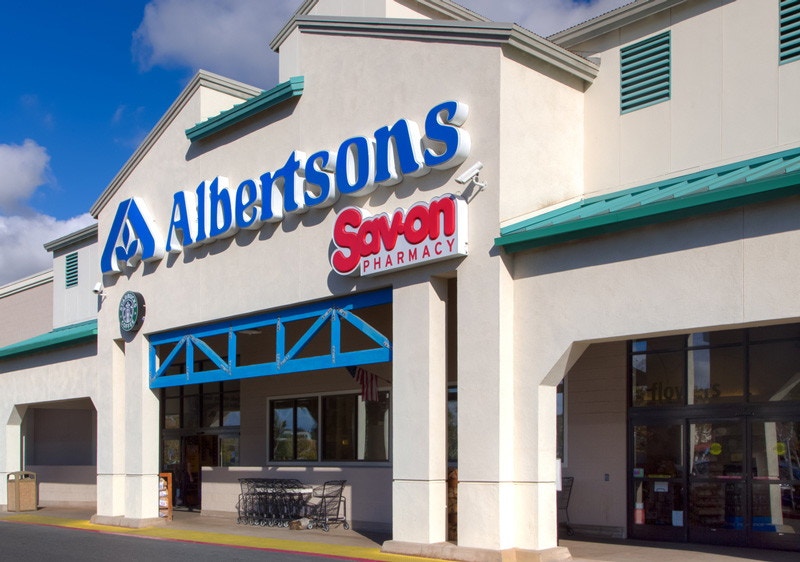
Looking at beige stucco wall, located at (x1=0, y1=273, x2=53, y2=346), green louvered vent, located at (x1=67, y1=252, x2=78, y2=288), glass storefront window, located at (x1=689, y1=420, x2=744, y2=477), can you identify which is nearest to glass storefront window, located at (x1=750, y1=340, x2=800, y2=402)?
glass storefront window, located at (x1=689, y1=420, x2=744, y2=477)

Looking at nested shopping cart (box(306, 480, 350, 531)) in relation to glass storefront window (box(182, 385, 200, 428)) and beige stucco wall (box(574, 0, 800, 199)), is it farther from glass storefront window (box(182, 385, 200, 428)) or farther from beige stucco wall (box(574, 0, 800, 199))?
beige stucco wall (box(574, 0, 800, 199))

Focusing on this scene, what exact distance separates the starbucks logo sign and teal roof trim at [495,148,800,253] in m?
11.3

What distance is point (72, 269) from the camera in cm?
3044

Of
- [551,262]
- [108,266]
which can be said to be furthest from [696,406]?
[108,266]

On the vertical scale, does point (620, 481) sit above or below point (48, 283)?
below

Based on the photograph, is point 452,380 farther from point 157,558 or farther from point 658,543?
point 157,558

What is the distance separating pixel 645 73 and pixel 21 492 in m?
20.8

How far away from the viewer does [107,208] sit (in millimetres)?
24859

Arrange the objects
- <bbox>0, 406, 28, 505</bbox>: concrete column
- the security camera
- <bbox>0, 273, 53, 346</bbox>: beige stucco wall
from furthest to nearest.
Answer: <bbox>0, 273, 53, 346</bbox>: beige stucco wall
<bbox>0, 406, 28, 505</bbox>: concrete column
the security camera

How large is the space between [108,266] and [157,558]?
1046cm

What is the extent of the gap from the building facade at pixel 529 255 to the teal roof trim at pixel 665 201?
41 millimetres

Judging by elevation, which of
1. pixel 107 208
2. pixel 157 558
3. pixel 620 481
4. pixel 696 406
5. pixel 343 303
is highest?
pixel 107 208

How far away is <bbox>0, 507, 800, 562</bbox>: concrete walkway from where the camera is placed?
1450cm

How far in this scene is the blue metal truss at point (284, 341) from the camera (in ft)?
55.5
